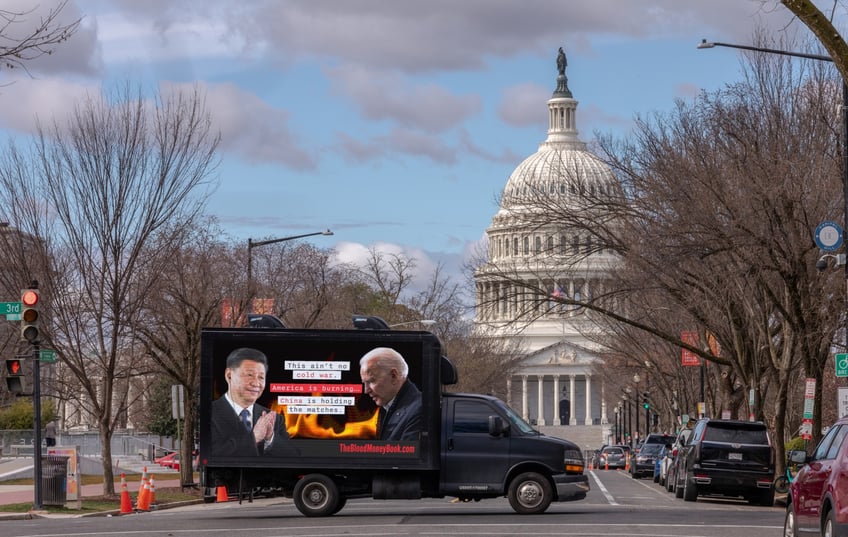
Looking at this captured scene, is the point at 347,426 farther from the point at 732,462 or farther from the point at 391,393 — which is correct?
the point at 732,462

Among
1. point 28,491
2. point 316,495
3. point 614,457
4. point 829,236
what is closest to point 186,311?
point 28,491

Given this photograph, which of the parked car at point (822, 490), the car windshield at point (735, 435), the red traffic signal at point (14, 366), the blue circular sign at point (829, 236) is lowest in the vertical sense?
the parked car at point (822, 490)

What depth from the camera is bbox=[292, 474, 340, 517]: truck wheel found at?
78.9ft

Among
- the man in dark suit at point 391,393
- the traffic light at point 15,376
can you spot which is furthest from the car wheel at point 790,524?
the traffic light at point 15,376

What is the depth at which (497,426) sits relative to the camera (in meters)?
24.1

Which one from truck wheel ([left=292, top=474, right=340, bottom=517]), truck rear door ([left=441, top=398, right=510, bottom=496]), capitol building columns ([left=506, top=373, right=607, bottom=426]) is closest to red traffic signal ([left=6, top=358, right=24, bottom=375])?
truck wheel ([left=292, top=474, right=340, bottom=517])

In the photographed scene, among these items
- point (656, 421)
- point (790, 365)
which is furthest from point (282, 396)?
point (656, 421)

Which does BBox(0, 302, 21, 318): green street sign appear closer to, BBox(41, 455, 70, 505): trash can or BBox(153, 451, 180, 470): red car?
BBox(41, 455, 70, 505): trash can

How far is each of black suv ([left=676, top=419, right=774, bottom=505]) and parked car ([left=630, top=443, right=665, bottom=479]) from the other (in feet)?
73.0

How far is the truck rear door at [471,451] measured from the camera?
24188mm

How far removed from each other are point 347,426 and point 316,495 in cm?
125

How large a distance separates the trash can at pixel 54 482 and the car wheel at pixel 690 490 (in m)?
12.7

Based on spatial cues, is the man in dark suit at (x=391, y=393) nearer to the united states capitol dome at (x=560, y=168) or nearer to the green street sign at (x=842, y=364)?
the green street sign at (x=842, y=364)

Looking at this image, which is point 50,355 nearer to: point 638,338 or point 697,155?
point 697,155
